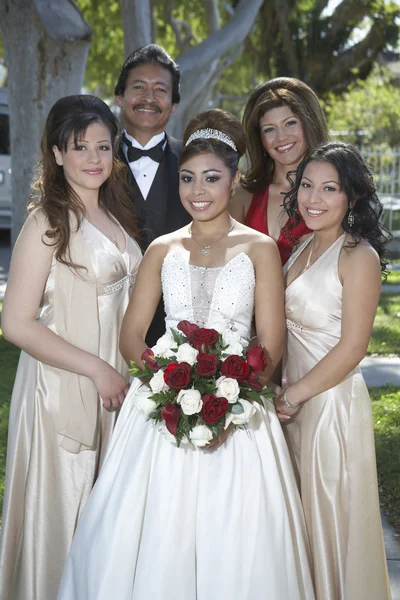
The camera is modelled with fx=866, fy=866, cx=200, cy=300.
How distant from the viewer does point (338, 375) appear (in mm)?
3467

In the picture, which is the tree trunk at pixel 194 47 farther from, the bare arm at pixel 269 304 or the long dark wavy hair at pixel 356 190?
the bare arm at pixel 269 304

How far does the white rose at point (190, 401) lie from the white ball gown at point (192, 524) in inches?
8.7

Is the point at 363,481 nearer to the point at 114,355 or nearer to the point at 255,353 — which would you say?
the point at 255,353

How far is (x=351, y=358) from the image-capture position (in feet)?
11.3

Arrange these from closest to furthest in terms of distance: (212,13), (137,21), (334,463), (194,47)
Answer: (334,463)
(137,21)
(194,47)
(212,13)

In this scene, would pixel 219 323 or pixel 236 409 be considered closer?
pixel 236 409

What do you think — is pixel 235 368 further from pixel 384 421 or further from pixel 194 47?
pixel 194 47

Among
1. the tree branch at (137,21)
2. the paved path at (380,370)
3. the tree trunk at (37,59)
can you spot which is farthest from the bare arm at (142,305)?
the tree branch at (137,21)

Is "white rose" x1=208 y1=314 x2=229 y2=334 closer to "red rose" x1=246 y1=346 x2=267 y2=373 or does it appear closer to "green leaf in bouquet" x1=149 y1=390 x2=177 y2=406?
"red rose" x1=246 y1=346 x2=267 y2=373

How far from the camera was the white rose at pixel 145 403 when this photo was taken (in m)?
3.11

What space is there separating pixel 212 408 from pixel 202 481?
0.36 meters

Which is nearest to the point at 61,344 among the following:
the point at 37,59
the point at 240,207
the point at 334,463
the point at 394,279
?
the point at 334,463

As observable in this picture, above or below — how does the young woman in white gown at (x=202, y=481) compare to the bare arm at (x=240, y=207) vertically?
below

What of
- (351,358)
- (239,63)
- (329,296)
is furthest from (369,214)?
(239,63)
